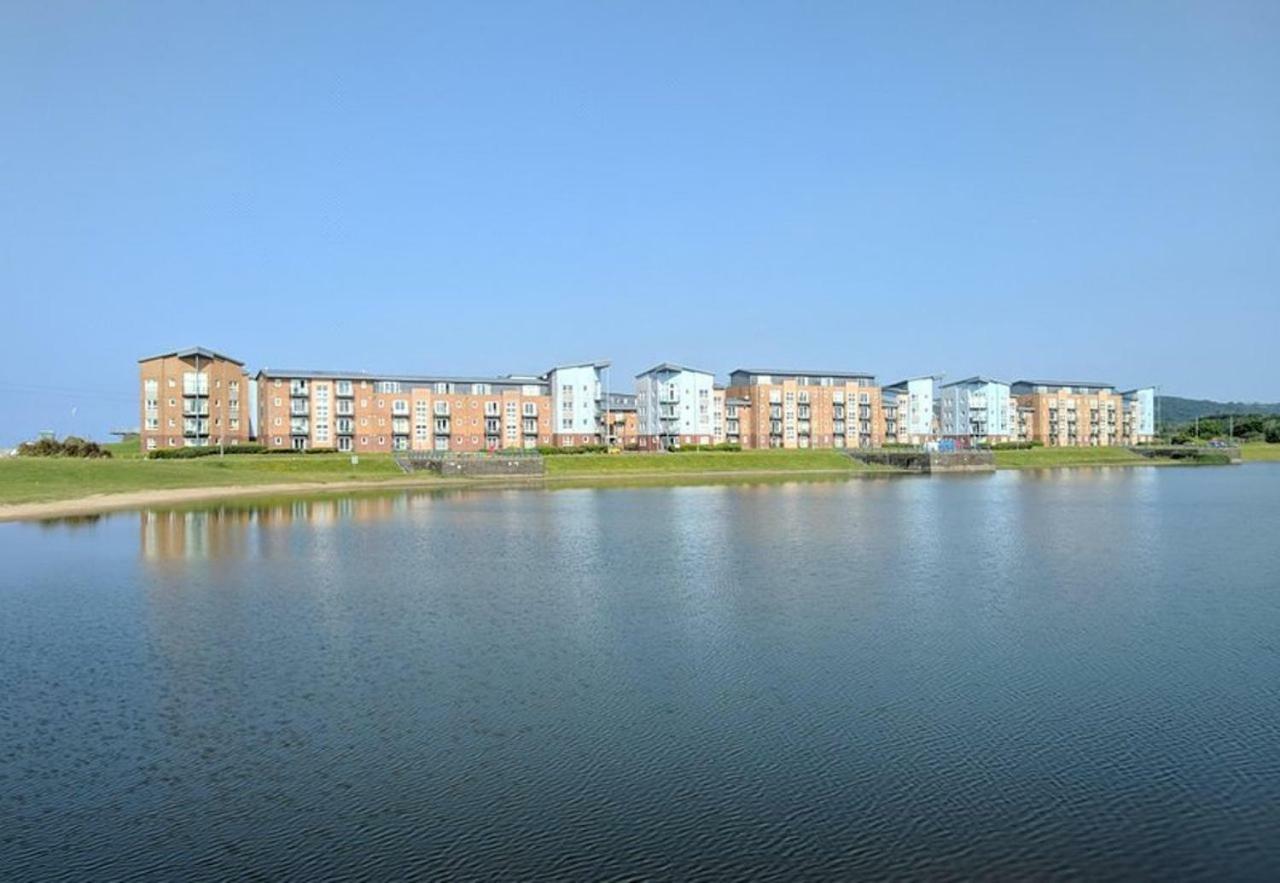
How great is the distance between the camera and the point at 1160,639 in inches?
671

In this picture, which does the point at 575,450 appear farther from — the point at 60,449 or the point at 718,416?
the point at 60,449

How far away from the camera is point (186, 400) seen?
9131 centimetres

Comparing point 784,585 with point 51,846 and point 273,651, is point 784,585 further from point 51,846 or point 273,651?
point 51,846

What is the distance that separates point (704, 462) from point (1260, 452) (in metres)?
81.4

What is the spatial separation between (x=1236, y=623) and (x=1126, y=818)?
10.7 meters

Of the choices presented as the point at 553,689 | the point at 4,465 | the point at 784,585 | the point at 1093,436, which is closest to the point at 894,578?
the point at 784,585

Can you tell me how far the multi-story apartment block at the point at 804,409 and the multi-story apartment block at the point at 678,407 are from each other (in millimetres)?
5762

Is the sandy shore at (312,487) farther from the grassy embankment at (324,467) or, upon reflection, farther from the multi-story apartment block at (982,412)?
the multi-story apartment block at (982,412)

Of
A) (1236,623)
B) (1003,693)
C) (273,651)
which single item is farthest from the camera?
(1236,623)

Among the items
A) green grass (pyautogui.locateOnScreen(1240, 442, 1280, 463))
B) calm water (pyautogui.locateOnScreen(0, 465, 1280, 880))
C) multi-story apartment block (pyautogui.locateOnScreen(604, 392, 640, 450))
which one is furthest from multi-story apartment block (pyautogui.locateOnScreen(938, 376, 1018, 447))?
calm water (pyautogui.locateOnScreen(0, 465, 1280, 880))

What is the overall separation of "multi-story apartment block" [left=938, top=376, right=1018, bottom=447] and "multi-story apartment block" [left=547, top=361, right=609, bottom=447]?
5276 cm

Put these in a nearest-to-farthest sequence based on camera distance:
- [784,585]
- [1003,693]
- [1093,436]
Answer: [1003,693] → [784,585] → [1093,436]

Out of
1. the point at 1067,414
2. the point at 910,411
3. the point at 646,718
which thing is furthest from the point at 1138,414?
the point at 646,718

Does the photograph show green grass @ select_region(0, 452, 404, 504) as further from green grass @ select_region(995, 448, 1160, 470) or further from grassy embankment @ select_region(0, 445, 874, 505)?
green grass @ select_region(995, 448, 1160, 470)
